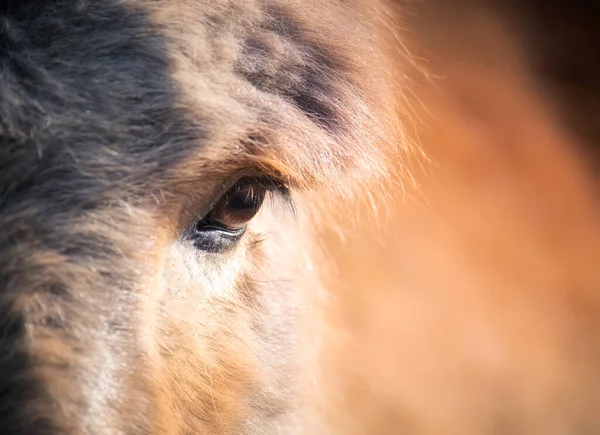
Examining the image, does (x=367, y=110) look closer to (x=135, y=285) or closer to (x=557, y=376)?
(x=135, y=285)

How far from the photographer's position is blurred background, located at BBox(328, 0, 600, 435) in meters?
2.65

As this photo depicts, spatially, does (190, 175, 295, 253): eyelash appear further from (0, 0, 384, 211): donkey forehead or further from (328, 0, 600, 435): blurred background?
(328, 0, 600, 435): blurred background

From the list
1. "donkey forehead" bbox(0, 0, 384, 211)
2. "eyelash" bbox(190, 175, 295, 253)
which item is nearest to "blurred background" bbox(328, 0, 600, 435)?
"eyelash" bbox(190, 175, 295, 253)

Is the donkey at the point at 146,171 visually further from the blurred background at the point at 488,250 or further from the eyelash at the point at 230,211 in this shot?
the blurred background at the point at 488,250

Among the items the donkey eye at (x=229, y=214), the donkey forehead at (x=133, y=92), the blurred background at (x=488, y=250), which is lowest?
the blurred background at (x=488, y=250)

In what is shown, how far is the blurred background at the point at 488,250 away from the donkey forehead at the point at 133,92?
4.89ft

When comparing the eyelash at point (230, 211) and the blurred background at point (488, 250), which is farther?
the blurred background at point (488, 250)

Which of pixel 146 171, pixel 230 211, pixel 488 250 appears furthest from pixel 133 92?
pixel 488 250

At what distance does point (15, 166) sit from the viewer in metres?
0.68

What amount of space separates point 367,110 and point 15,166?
46 cm

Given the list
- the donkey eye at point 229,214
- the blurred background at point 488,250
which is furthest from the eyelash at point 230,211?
the blurred background at point 488,250

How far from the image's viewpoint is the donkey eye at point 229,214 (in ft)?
2.98

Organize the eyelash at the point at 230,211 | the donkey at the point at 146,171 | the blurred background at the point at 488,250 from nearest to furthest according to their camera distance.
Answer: the donkey at the point at 146,171, the eyelash at the point at 230,211, the blurred background at the point at 488,250

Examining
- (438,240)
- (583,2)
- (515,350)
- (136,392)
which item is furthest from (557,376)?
(136,392)
